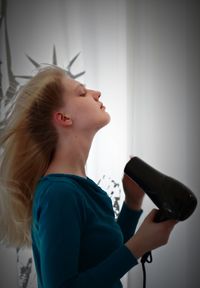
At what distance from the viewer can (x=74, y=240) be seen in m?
0.58

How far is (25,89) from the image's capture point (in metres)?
0.75

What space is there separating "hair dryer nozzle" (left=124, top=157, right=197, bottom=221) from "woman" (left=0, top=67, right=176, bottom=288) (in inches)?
1.0

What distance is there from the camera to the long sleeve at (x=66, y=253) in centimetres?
56

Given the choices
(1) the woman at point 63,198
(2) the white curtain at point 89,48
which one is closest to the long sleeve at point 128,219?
(1) the woman at point 63,198

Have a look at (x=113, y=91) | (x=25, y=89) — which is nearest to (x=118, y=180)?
(x=113, y=91)

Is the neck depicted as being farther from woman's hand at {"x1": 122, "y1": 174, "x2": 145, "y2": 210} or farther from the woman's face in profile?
woman's hand at {"x1": 122, "y1": 174, "x2": 145, "y2": 210}

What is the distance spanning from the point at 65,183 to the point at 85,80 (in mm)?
641

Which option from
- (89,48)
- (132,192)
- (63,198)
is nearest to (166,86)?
(89,48)

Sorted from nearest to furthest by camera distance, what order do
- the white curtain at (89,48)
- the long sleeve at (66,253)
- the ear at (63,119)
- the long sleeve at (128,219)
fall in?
the long sleeve at (66,253) < the ear at (63,119) < the long sleeve at (128,219) < the white curtain at (89,48)

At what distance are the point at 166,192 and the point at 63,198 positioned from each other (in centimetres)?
21

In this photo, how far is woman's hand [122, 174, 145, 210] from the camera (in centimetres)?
79

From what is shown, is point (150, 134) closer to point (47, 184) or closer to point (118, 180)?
point (118, 180)

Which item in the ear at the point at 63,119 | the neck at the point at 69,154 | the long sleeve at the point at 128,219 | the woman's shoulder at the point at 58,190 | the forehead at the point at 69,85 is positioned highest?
the forehead at the point at 69,85

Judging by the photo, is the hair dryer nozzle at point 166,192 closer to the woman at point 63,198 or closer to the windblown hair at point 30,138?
the woman at point 63,198
